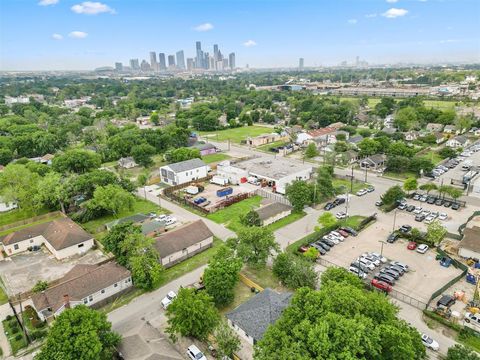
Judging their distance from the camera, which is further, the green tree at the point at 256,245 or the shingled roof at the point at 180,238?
the shingled roof at the point at 180,238

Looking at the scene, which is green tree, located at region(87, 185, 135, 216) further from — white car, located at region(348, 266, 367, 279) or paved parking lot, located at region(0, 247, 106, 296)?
white car, located at region(348, 266, 367, 279)

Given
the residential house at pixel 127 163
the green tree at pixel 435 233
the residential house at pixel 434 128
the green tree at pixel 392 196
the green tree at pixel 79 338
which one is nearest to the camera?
the green tree at pixel 79 338

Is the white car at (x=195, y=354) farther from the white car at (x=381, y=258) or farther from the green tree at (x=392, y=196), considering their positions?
the green tree at (x=392, y=196)

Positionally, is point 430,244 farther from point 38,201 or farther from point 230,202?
point 38,201

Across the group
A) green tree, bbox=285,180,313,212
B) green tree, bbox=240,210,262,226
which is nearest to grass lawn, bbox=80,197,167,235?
green tree, bbox=240,210,262,226

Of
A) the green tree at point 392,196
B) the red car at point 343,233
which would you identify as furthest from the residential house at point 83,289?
the green tree at point 392,196

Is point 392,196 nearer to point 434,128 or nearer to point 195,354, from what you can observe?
point 195,354

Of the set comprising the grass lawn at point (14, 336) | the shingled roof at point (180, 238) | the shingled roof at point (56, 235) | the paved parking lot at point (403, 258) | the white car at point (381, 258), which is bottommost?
the grass lawn at point (14, 336)
